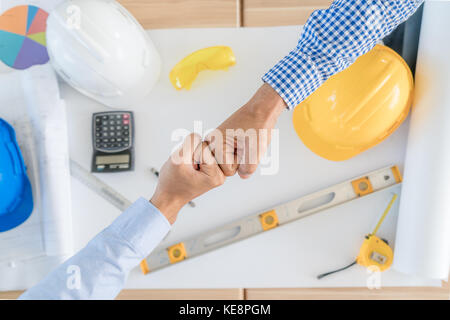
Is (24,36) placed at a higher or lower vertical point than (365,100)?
higher

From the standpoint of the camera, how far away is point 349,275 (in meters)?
0.77

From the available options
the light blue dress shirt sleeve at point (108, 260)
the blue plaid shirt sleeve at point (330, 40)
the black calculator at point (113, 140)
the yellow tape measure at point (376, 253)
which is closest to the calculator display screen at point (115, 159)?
the black calculator at point (113, 140)

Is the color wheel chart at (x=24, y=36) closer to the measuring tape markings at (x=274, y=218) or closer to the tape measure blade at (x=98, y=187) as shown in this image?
the tape measure blade at (x=98, y=187)

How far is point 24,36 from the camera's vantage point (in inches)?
30.8

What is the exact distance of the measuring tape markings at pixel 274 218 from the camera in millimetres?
753

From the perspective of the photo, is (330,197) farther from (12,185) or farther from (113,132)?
(12,185)

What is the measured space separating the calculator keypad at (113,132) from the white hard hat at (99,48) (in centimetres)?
5

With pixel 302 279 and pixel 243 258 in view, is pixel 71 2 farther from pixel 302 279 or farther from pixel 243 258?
pixel 302 279

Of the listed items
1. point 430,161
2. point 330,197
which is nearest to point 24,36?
point 330,197

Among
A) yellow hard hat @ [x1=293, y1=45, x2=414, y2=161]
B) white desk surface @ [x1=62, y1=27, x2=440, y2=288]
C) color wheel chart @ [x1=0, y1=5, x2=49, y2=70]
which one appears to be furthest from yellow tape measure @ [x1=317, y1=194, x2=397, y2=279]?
color wheel chart @ [x1=0, y1=5, x2=49, y2=70]

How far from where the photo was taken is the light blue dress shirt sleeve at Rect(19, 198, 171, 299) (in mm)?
522

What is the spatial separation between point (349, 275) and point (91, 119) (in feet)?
2.24

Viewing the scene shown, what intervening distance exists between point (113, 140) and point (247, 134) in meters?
0.34
